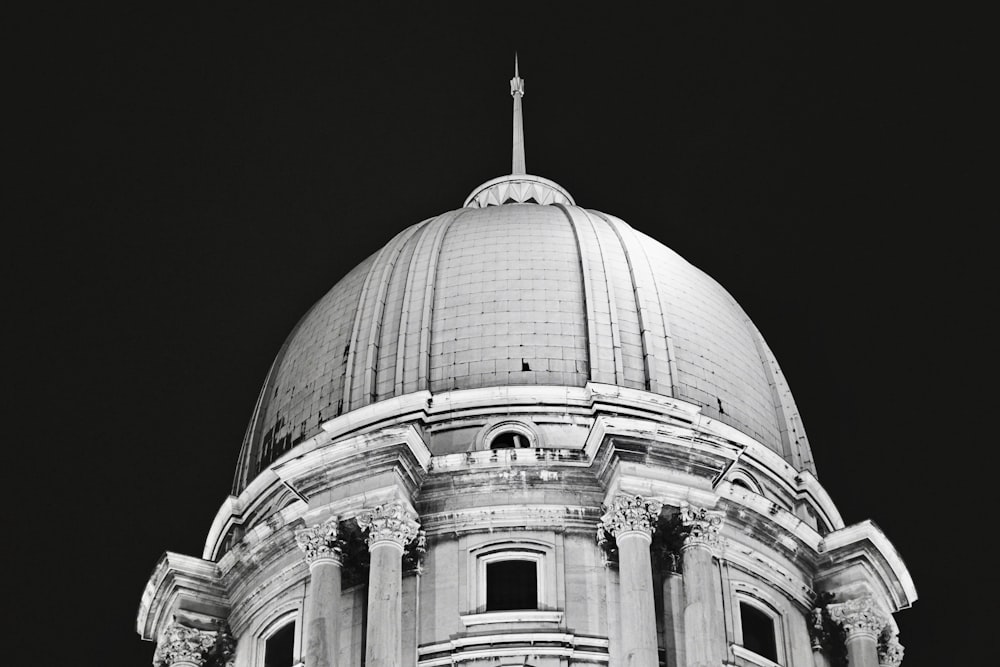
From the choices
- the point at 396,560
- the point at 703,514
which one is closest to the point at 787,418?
the point at 703,514

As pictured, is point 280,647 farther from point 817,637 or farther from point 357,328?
point 817,637

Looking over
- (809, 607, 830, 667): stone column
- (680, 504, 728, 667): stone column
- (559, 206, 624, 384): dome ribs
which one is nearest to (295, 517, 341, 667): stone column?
(680, 504, 728, 667): stone column

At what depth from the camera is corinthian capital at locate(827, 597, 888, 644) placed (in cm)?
7450

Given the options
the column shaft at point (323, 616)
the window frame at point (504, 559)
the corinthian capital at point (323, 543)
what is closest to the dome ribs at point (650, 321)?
the window frame at point (504, 559)

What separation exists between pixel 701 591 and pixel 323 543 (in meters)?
11.4

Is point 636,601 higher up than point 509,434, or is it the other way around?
point 509,434

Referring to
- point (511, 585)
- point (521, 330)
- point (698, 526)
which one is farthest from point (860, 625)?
point (521, 330)

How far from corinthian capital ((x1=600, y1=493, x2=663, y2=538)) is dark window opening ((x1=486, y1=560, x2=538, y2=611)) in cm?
344

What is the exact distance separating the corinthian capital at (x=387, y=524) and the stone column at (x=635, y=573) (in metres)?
6.03

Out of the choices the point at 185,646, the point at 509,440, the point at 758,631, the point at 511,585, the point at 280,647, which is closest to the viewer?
the point at 511,585

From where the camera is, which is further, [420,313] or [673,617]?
[420,313]

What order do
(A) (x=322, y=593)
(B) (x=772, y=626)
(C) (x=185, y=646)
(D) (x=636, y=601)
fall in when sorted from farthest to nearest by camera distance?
(C) (x=185, y=646)
(B) (x=772, y=626)
(A) (x=322, y=593)
(D) (x=636, y=601)

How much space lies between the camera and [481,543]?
7194 cm

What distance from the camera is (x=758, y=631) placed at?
73188 mm
